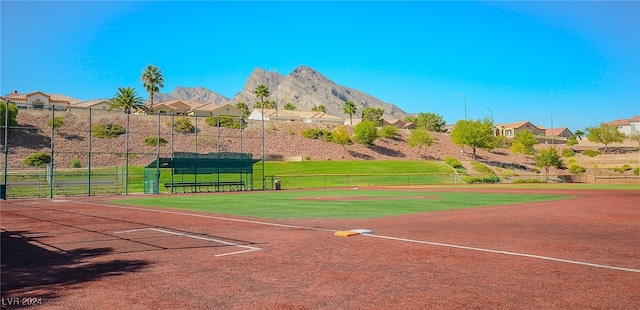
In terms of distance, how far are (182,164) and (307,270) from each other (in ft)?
119

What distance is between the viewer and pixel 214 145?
274ft

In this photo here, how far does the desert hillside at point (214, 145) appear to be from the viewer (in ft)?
225

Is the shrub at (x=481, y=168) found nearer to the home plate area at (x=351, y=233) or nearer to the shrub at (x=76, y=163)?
the shrub at (x=76, y=163)

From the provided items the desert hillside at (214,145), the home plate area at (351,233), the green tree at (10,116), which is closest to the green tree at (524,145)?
the desert hillside at (214,145)

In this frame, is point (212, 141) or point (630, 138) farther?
point (630, 138)

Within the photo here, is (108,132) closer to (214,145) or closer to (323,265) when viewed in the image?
(214,145)

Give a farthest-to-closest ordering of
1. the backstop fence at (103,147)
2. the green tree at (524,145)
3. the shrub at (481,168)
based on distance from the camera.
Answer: the green tree at (524,145) < the shrub at (481,168) < the backstop fence at (103,147)

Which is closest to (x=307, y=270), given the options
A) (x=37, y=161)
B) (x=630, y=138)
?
(x=37, y=161)

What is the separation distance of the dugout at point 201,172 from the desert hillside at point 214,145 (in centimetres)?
1136

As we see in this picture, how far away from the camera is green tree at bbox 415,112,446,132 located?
162 meters

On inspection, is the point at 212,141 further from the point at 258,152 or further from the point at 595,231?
the point at 595,231

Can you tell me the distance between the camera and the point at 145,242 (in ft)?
42.0

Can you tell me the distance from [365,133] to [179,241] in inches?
3693

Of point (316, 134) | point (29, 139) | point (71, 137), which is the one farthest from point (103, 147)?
point (316, 134)
